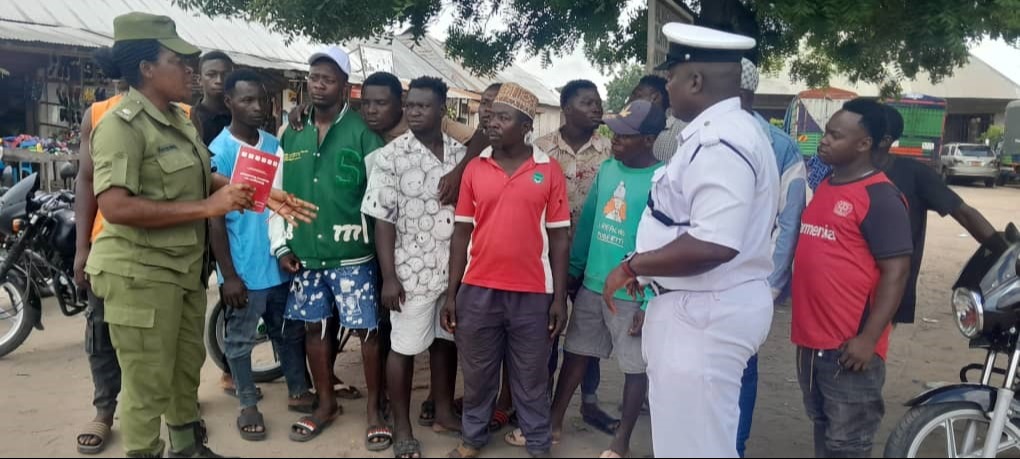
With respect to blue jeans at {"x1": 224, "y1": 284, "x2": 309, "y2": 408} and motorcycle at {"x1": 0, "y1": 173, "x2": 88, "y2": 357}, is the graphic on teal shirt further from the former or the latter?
motorcycle at {"x1": 0, "y1": 173, "x2": 88, "y2": 357}

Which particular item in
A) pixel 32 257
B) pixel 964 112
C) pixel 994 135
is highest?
pixel 964 112

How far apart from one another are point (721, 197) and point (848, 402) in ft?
4.04

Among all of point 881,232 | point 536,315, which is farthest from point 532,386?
point 881,232

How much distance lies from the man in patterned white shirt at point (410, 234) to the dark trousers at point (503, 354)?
0.74ft

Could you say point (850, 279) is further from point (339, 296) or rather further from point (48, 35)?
point (48, 35)

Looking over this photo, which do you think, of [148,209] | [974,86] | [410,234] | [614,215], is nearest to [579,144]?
[614,215]

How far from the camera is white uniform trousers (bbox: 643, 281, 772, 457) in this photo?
7.64ft

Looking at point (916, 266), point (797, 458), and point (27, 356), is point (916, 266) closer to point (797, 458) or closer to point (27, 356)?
point (797, 458)

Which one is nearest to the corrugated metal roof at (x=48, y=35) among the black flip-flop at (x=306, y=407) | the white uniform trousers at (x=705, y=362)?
the black flip-flop at (x=306, y=407)

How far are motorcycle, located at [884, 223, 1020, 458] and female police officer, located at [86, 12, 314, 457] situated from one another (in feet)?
8.68

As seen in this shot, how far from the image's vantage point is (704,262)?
7.23ft

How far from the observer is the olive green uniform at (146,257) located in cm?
272

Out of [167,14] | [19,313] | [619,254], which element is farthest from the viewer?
[167,14]

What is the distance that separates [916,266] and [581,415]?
1857 mm
